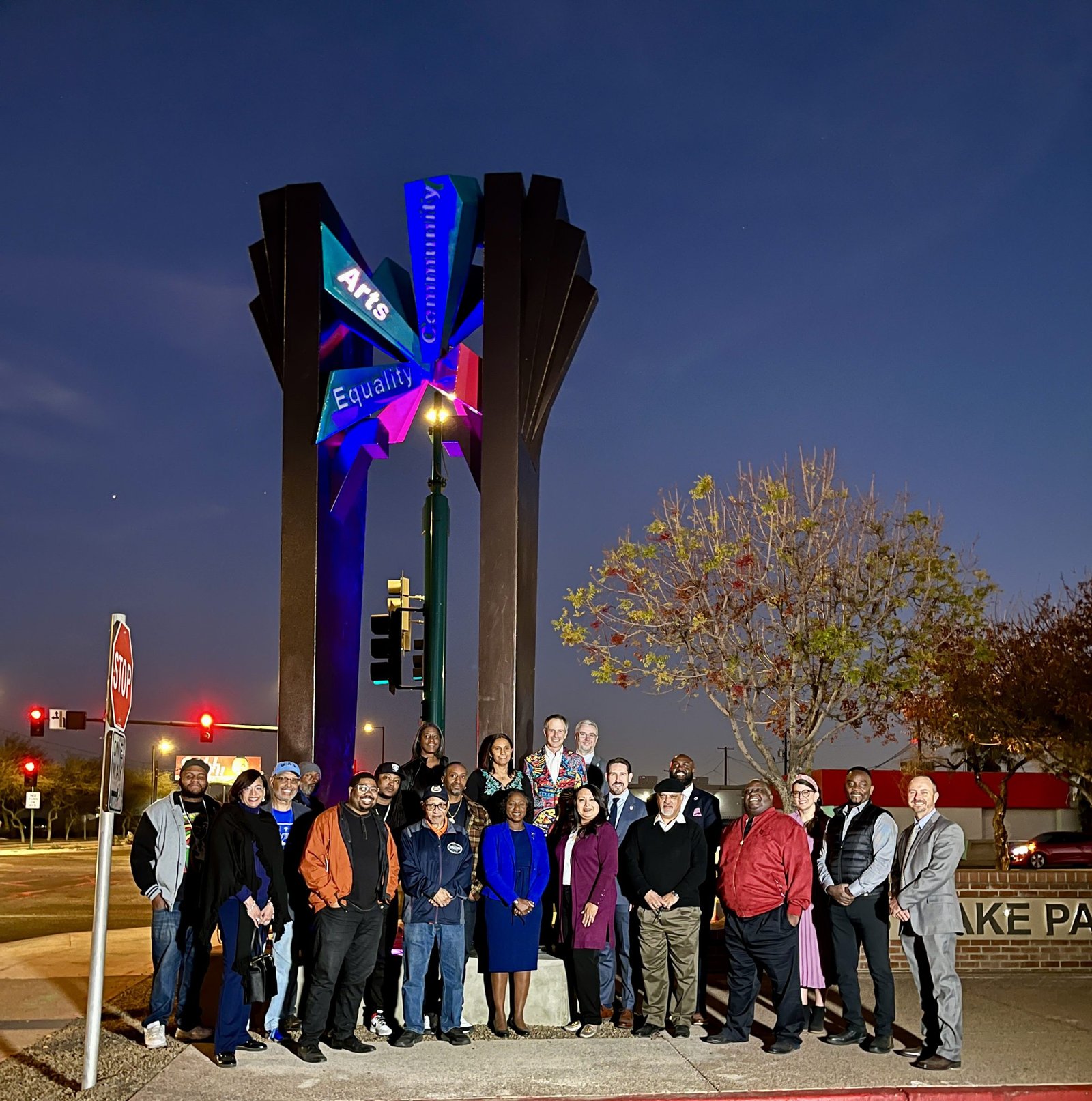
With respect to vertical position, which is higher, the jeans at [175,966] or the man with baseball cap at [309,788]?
the man with baseball cap at [309,788]

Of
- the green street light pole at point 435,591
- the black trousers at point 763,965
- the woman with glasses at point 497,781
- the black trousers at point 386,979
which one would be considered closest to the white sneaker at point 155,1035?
the black trousers at point 386,979

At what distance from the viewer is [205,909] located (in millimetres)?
8547

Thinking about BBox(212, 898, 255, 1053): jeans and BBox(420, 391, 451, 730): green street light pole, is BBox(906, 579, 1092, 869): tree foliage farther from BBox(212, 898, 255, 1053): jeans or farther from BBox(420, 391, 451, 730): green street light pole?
BBox(212, 898, 255, 1053): jeans

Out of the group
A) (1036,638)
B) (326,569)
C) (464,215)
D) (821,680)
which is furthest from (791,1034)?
(1036,638)

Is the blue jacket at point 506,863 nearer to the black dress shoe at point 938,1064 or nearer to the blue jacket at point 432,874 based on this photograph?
the blue jacket at point 432,874

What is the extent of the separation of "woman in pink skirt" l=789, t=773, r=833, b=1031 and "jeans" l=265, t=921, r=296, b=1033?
370 cm

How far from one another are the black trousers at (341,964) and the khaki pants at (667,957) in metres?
1.97

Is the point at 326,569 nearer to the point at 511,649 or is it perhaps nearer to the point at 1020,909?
the point at 511,649

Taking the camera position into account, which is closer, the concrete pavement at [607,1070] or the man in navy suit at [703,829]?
the concrete pavement at [607,1070]

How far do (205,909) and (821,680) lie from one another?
43.7ft

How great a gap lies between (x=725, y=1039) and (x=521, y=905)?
1.69 m

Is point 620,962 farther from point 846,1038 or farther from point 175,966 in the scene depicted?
point 175,966

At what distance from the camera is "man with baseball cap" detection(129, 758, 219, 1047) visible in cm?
894

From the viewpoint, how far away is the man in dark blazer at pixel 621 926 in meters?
9.61
